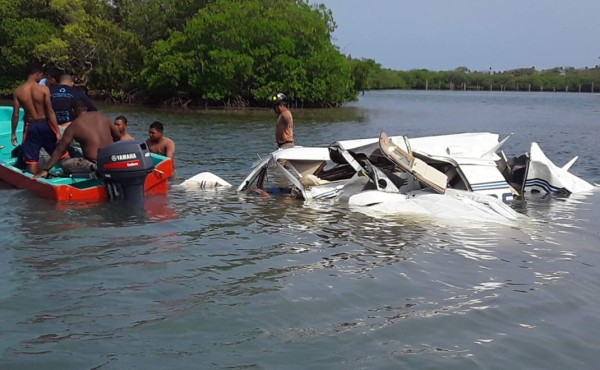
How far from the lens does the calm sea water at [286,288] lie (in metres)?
5.41

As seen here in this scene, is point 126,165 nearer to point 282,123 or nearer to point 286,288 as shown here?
point 282,123

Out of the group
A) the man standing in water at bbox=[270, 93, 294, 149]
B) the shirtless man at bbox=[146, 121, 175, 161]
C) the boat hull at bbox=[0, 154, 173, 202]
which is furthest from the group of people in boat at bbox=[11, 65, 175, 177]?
the man standing in water at bbox=[270, 93, 294, 149]

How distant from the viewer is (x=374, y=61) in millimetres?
60531

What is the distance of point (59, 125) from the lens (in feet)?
40.2

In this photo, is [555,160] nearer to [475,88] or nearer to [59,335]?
[59,335]

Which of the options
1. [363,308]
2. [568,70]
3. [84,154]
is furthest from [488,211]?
[568,70]

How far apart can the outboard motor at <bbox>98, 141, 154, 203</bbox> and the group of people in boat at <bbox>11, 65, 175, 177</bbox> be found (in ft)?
2.57

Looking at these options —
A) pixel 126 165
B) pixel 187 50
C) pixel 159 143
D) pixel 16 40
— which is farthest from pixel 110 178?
pixel 16 40

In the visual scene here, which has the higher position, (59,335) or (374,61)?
(374,61)

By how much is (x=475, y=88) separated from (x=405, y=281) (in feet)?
423

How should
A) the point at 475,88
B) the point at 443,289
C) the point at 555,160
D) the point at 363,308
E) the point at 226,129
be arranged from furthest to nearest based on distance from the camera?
the point at 475,88
the point at 226,129
the point at 555,160
the point at 443,289
the point at 363,308

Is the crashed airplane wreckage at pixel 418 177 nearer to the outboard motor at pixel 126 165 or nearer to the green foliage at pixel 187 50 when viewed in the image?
the outboard motor at pixel 126 165

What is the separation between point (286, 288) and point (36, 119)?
6.78 m

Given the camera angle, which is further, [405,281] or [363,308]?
[405,281]
